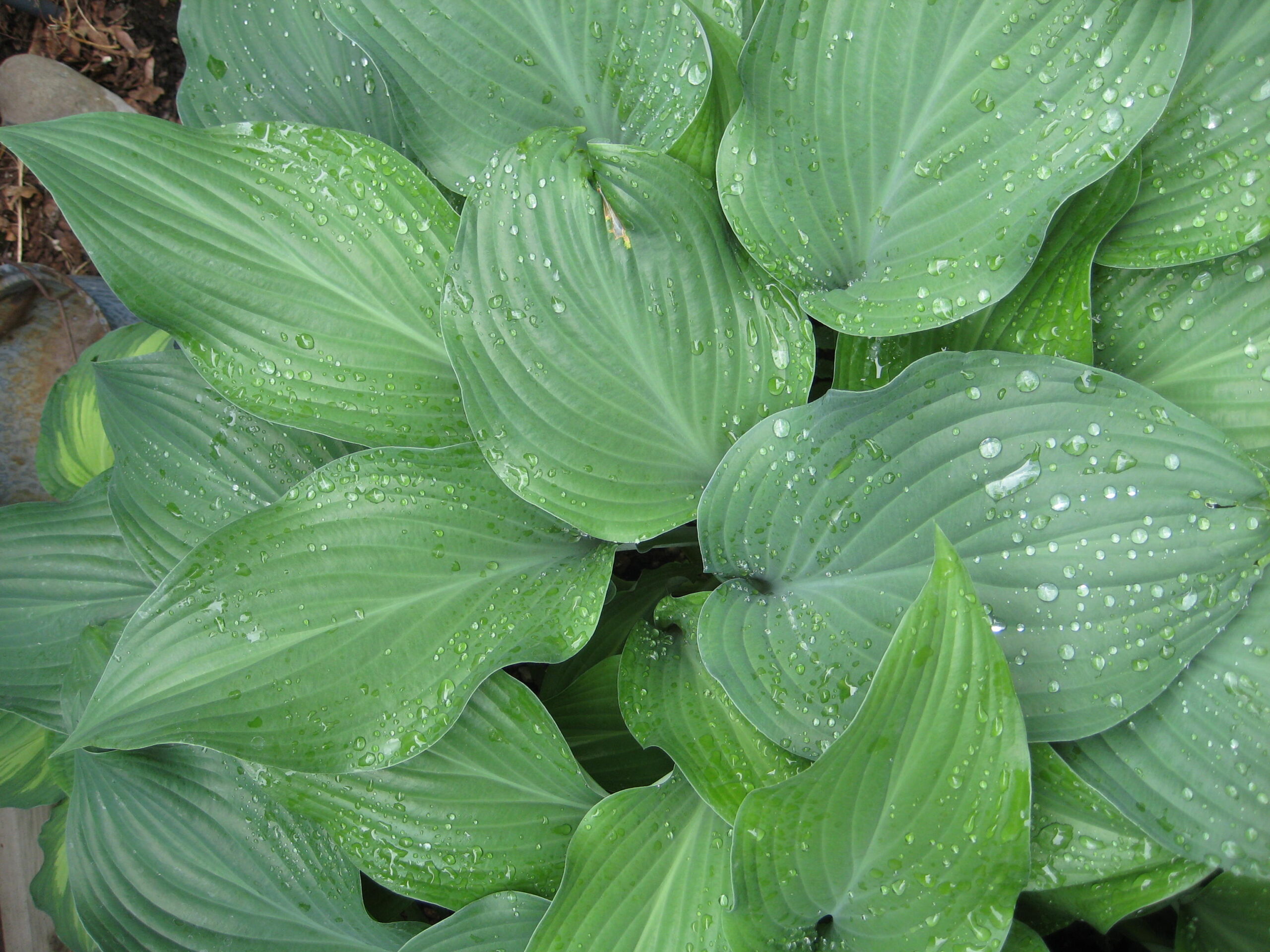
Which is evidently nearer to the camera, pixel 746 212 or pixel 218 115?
pixel 746 212

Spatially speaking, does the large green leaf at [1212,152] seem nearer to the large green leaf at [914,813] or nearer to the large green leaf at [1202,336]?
the large green leaf at [1202,336]

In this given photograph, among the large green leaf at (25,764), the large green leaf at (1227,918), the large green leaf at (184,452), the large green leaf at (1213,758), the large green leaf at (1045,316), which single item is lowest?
the large green leaf at (25,764)

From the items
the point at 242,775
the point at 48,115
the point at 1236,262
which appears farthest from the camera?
the point at 48,115

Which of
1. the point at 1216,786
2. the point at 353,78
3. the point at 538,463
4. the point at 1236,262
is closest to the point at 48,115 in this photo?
the point at 353,78

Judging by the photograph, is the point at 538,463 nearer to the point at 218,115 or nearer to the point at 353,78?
the point at 353,78

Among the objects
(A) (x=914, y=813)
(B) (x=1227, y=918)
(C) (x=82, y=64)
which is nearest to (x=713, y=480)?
(A) (x=914, y=813)

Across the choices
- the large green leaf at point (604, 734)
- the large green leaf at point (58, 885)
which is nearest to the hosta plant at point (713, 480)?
the large green leaf at point (604, 734)

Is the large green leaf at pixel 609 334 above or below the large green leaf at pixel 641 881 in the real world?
above
